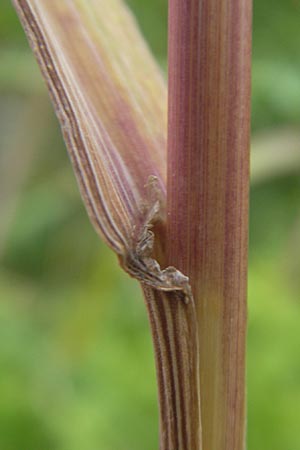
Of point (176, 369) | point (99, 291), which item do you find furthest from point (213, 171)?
point (99, 291)

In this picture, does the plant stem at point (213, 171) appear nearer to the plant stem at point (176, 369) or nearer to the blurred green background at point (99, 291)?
the plant stem at point (176, 369)

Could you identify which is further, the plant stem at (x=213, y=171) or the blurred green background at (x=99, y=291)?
the blurred green background at (x=99, y=291)

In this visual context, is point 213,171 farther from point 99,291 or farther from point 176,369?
point 99,291

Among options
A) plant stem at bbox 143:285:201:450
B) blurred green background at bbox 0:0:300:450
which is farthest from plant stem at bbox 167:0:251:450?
blurred green background at bbox 0:0:300:450

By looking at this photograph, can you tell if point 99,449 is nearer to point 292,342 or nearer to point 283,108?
point 292,342


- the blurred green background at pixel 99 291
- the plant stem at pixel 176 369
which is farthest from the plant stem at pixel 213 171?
the blurred green background at pixel 99 291

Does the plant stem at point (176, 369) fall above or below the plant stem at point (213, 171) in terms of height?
below
